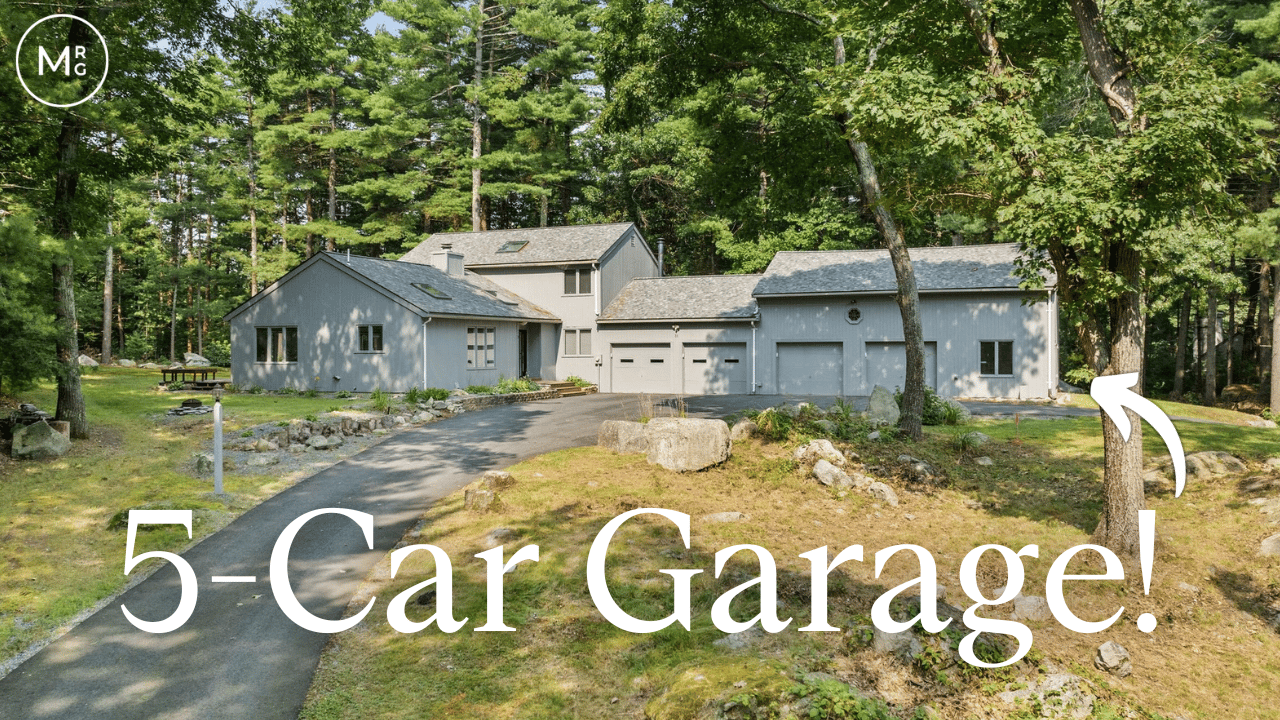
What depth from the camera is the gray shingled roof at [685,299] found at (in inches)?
1119

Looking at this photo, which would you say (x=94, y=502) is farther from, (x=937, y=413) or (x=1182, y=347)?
(x=1182, y=347)

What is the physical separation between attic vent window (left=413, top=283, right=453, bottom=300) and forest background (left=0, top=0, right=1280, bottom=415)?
24.6ft

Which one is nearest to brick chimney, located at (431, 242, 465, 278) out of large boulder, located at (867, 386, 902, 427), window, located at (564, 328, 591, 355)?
window, located at (564, 328, 591, 355)

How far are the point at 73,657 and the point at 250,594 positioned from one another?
4.94ft

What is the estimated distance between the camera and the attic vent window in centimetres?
2536

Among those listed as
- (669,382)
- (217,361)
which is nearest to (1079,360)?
(669,382)

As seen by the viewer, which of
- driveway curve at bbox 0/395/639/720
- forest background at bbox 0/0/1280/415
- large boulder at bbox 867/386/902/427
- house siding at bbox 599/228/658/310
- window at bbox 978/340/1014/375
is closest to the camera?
driveway curve at bbox 0/395/639/720

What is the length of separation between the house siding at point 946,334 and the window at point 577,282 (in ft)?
23.9

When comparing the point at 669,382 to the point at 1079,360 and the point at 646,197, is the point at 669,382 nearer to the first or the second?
the point at 646,197

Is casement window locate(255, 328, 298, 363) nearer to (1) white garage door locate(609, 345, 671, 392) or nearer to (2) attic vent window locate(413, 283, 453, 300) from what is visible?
(2) attic vent window locate(413, 283, 453, 300)

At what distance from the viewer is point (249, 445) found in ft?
46.2

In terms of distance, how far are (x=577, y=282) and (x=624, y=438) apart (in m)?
17.8

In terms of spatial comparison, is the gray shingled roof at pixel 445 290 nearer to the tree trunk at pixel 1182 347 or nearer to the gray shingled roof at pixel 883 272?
the gray shingled roof at pixel 883 272

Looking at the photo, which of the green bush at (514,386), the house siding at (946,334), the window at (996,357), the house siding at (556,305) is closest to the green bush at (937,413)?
the house siding at (946,334)
